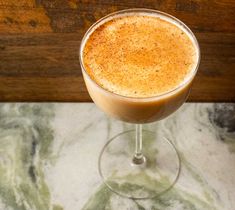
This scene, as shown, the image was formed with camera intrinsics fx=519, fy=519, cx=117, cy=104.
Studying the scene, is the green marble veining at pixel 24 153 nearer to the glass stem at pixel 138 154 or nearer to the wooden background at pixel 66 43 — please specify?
the wooden background at pixel 66 43

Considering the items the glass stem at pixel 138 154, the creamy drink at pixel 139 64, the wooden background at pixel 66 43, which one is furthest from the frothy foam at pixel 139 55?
the glass stem at pixel 138 154

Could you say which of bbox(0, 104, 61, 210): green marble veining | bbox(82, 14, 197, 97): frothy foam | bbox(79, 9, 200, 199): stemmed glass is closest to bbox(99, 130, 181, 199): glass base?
bbox(79, 9, 200, 199): stemmed glass

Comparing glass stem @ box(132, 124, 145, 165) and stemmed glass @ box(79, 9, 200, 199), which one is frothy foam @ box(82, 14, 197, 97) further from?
glass stem @ box(132, 124, 145, 165)

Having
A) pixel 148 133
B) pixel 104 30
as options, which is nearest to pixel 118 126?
pixel 148 133

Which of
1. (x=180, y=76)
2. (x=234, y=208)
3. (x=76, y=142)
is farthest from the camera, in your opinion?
(x=76, y=142)

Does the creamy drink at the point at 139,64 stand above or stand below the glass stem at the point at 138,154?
above

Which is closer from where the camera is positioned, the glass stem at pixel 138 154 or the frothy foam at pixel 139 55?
the frothy foam at pixel 139 55

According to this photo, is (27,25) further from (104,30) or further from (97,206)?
(97,206)
